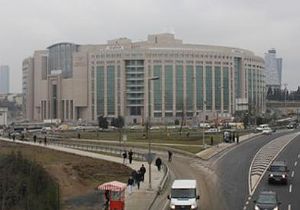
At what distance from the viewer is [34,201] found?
31.8 meters

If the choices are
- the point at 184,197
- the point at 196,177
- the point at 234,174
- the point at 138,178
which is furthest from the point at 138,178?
the point at 234,174

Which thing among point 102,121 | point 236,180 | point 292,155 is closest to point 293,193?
point 236,180

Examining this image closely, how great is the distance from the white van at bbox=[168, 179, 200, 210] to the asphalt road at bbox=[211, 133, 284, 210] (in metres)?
2.19

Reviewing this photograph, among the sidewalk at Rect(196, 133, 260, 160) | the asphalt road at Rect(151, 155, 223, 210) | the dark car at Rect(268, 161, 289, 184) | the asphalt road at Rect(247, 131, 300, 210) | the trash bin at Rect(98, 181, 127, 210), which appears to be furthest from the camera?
the sidewalk at Rect(196, 133, 260, 160)

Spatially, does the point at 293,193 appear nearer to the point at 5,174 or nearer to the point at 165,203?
the point at 165,203

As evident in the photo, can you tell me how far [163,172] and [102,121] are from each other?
107 metres

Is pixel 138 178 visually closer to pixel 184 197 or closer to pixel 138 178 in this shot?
pixel 138 178

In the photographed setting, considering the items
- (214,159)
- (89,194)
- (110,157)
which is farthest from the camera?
(110,157)

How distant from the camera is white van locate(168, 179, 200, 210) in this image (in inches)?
1238

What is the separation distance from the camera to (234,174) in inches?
1933

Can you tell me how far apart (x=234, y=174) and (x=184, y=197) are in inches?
701

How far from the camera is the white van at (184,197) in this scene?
31.4 metres

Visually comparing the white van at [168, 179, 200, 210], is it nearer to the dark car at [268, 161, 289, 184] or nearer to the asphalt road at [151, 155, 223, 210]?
the asphalt road at [151, 155, 223, 210]

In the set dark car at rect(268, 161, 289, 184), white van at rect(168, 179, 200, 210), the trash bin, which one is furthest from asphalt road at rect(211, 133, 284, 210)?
the trash bin
